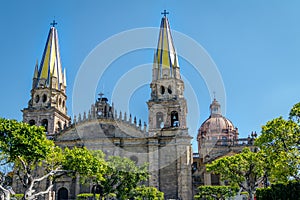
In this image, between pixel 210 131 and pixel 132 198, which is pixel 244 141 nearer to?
pixel 210 131

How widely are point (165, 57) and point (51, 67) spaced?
1613 centimetres

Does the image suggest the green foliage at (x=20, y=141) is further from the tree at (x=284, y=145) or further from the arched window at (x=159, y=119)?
the arched window at (x=159, y=119)

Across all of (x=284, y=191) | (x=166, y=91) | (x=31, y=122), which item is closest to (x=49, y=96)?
(x=31, y=122)

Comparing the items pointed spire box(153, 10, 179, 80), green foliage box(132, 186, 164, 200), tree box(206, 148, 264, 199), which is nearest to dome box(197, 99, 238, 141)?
pointed spire box(153, 10, 179, 80)

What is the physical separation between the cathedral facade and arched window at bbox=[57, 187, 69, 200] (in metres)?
0.12

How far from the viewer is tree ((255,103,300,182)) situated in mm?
21672

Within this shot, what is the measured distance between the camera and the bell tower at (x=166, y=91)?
4528 centimetres

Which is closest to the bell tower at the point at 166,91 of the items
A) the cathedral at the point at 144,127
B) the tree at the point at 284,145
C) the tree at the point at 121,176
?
the cathedral at the point at 144,127

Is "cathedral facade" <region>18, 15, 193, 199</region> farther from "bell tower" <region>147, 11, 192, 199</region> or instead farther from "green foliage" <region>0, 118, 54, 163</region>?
"green foliage" <region>0, 118, 54, 163</region>

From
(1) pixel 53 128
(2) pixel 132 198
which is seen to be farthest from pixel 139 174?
(1) pixel 53 128

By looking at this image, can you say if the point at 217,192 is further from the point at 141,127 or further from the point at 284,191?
the point at 284,191

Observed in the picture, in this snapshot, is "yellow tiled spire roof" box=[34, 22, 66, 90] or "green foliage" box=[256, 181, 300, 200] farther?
"yellow tiled spire roof" box=[34, 22, 66, 90]

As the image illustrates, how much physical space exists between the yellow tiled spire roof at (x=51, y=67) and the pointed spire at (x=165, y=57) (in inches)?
554

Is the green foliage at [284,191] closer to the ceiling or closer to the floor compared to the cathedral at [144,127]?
closer to the floor
